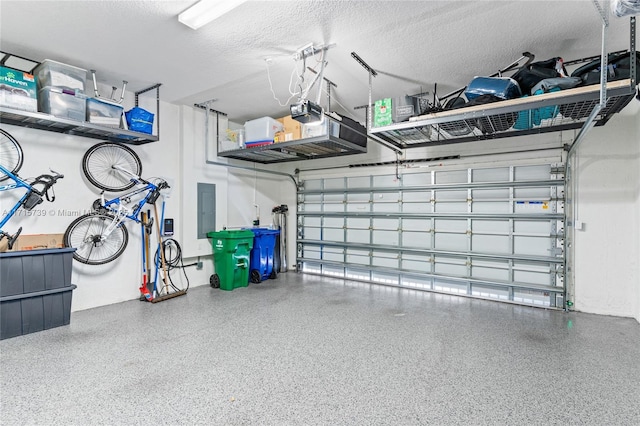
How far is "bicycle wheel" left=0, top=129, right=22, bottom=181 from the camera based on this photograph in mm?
3260

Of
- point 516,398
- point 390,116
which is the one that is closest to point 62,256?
point 390,116

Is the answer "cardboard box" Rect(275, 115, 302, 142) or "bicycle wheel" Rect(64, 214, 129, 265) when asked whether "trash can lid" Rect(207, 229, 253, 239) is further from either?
"cardboard box" Rect(275, 115, 302, 142)

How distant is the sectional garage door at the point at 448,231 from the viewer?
425 cm

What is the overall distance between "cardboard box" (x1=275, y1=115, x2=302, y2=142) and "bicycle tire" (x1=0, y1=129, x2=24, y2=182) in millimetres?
2978

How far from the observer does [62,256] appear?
3.31 meters

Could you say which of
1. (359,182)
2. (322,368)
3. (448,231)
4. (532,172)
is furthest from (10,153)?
(532,172)

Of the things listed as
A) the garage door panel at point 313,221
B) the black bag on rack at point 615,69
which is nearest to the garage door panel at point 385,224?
the garage door panel at point 313,221

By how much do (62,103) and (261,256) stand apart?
346 cm

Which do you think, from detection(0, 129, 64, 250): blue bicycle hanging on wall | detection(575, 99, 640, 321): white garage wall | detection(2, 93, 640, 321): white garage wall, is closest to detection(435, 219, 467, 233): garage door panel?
detection(2, 93, 640, 321): white garage wall

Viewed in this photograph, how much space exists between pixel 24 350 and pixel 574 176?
6.36 m

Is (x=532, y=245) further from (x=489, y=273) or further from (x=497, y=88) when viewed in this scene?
(x=497, y=88)

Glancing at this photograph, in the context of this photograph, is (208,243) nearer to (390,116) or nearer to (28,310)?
(28,310)

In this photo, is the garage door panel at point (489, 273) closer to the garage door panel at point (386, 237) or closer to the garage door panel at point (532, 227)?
the garage door panel at point (532, 227)

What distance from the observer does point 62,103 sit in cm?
324
